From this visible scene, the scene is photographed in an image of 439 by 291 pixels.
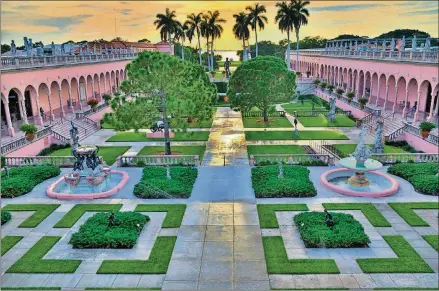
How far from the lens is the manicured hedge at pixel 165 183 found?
2025cm

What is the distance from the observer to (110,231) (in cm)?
1570

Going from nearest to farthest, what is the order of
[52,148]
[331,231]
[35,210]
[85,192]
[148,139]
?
1. [331,231]
2. [35,210]
3. [85,192]
4. [52,148]
5. [148,139]

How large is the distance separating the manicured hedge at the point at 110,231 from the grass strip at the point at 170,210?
105 centimetres

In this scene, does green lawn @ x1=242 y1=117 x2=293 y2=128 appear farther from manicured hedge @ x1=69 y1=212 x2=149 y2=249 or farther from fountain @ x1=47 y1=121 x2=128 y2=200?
manicured hedge @ x1=69 y1=212 x2=149 y2=249

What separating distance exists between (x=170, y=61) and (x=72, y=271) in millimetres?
16689

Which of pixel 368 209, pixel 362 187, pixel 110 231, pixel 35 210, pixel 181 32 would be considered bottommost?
pixel 368 209

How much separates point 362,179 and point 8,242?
17983mm

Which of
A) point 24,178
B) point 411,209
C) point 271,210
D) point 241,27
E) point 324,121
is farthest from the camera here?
point 241,27

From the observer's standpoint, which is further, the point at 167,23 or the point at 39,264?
the point at 167,23

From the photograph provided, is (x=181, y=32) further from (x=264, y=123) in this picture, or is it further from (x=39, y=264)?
(x=39, y=264)

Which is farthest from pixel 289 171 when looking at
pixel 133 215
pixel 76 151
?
pixel 76 151

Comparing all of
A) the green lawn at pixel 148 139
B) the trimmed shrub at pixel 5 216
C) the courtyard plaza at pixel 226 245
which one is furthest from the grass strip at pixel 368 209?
the green lawn at pixel 148 139

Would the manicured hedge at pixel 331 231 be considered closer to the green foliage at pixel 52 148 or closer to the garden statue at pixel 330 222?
the garden statue at pixel 330 222

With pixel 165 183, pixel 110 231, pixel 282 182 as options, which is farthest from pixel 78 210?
pixel 282 182
